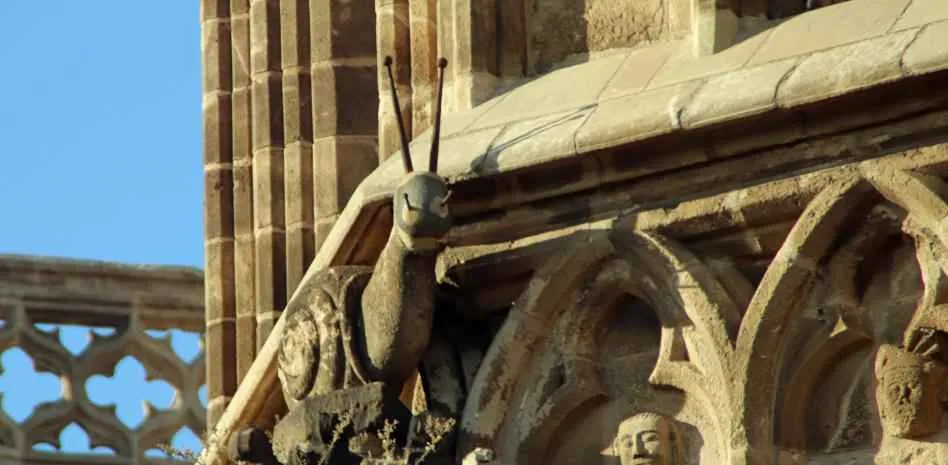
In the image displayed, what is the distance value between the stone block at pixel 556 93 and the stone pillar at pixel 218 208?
2.26 m

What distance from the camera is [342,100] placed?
1948cm

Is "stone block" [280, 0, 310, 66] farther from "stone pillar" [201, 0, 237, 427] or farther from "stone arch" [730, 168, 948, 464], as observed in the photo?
"stone arch" [730, 168, 948, 464]

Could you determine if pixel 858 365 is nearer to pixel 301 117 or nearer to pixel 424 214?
pixel 424 214

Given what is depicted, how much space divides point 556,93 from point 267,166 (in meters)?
2.18

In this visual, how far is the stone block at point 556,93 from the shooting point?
17.6 m

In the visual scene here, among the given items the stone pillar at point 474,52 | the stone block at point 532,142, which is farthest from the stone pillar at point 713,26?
the stone pillar at point 474,52

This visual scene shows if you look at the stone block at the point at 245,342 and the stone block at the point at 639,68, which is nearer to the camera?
the stone block at the point at 639,68

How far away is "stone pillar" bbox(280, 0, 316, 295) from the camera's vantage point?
19.5 metres

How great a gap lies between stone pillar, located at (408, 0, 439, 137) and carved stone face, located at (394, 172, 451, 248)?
1392 mm

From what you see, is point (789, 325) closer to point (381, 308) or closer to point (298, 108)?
point (381, 308)

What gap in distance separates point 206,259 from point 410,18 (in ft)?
5.38

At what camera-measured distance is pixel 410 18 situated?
18.8 metres

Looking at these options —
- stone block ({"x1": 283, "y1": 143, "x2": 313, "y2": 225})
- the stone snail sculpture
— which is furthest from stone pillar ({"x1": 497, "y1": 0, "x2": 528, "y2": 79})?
stone block ({"x1": 283, "y1": 143, "x2": 313, "y2": 225})

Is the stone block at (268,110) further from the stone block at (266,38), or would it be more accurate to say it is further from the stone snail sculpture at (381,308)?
the stone snail sculpture at (381,308)
